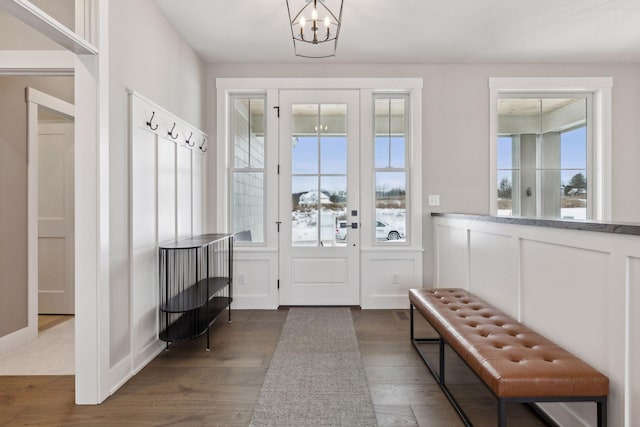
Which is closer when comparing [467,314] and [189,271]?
[467,314]

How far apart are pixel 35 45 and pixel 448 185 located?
3753 millimetres

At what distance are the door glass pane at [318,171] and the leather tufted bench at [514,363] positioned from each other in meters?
1.81

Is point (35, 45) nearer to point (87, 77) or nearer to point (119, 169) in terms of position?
point (87, 77)

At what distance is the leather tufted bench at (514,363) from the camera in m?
1.34

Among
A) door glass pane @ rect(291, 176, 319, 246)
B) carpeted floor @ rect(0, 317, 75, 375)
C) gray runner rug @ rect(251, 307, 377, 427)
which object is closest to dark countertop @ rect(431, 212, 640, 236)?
gray runner rug @ rect(251, 307, 377, 427)

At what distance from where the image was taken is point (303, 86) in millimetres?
3650

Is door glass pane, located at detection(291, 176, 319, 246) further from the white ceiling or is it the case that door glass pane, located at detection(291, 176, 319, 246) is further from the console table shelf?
the white ceiling

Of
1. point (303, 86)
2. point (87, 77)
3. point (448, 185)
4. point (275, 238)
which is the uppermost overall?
point (303, 86)

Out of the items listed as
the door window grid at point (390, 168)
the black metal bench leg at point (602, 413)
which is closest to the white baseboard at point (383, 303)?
the door window grid at point (390, 168)

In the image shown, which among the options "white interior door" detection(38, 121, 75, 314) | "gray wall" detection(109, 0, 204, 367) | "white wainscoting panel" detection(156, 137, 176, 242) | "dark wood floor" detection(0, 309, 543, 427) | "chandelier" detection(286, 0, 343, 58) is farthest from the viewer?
"white interior door" detection(38, 121, 75, 314)

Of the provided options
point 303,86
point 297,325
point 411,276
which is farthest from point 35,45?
point 411,276

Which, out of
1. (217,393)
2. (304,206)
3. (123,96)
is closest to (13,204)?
(123,96)

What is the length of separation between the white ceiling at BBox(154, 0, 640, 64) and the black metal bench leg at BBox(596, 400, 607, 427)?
2.73 m

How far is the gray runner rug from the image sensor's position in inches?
70.9
